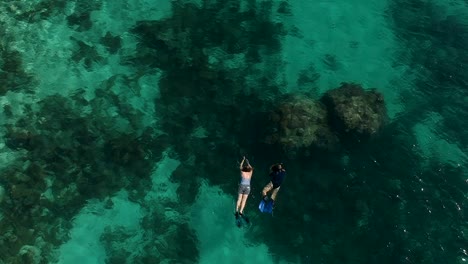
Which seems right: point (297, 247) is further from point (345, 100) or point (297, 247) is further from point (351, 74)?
point (351, 74)

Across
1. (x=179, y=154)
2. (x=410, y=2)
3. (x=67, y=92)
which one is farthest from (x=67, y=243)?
(x=410, y=2)

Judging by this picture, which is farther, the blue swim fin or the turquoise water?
the turquoise water

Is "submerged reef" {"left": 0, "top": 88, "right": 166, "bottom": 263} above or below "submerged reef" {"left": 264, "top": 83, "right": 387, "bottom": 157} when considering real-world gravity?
below

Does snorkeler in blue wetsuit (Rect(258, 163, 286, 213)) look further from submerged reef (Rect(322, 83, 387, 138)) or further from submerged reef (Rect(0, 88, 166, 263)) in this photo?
submerged reef (Rect(0, 88, 166, 263))

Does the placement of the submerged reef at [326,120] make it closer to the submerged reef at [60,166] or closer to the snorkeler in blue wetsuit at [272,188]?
the snorkeler in blue wetsuit at [272,188]

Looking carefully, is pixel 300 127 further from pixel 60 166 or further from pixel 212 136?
pixel 60 166

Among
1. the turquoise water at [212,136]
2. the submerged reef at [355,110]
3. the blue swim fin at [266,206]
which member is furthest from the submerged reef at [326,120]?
the blue swim fin at [266,206]

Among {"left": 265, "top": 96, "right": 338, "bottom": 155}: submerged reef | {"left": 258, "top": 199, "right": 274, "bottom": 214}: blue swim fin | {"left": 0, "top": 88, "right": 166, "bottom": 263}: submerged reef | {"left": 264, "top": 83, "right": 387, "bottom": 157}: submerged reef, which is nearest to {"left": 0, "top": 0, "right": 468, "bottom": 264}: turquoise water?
{"left": 0, "top": 88, "right": 166, "bottom": 263}: submerged reef

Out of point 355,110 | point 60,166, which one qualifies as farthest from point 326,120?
point 60,166
